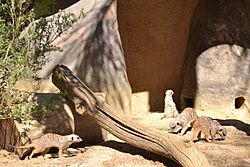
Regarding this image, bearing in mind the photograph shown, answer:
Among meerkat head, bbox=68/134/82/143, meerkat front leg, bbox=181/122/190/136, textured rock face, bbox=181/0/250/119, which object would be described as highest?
textured rock face, bbox=181/0/250/119

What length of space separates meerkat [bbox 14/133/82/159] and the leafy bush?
0.60 meters

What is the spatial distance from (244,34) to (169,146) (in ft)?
12.9

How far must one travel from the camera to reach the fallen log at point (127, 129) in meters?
4.18

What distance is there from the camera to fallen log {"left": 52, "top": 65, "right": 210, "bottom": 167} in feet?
13.7

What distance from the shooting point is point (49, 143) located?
461cm

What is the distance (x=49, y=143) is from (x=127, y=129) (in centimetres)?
81

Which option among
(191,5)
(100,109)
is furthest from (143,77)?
(100,109)

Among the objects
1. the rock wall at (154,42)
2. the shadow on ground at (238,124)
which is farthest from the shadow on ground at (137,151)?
the rock wall at (154,42)

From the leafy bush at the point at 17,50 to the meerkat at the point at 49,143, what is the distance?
0.60 metres

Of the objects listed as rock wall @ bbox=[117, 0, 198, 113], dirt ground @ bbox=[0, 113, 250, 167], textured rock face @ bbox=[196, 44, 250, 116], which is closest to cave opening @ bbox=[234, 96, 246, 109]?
textured rock face @ bbox=[196, 44, 250, 116]

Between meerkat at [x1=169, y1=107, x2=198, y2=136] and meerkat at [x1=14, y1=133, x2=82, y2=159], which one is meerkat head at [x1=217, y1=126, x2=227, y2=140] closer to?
meerkat at [x1=169, y1=107, x2=198, y2=136]

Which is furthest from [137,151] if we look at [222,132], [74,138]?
[222,132]

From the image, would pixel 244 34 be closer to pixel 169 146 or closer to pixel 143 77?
pixel 143 77

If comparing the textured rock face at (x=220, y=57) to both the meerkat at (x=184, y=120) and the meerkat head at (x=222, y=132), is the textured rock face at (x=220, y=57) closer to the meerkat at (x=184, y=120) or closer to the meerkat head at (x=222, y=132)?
the meerkat head at (x=222, y=132)
